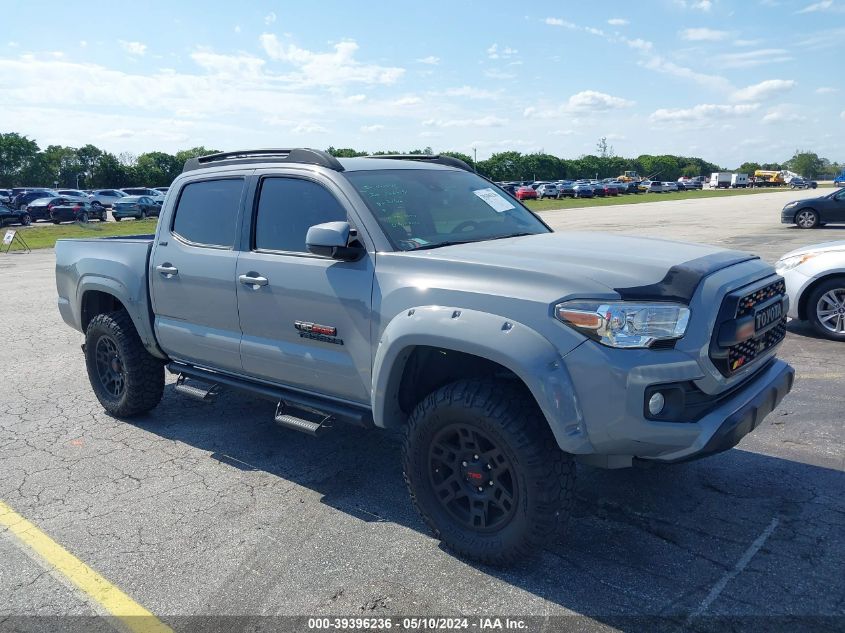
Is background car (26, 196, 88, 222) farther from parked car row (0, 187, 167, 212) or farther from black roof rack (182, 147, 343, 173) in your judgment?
black roof rack (182, 147, 343, 173)

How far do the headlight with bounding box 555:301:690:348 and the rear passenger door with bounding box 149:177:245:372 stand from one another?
2301mm

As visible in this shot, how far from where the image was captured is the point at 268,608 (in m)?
3.00

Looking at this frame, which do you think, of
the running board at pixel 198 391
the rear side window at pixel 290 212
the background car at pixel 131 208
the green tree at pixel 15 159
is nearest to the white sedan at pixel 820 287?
the rear side window at pixel 290 212

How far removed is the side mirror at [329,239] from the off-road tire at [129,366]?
233 centimetres

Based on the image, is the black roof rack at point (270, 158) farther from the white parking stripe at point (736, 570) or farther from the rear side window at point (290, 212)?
the white parking stripe at point (736, 570)

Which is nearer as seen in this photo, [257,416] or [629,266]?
[629,266]

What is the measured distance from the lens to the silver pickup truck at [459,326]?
2871mm

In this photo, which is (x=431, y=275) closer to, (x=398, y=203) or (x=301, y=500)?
(x=398, y=203)

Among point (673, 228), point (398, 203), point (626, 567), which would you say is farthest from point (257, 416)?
point (673, 228)

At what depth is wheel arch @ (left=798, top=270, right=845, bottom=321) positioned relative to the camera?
287 inches

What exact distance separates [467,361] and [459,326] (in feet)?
1.55

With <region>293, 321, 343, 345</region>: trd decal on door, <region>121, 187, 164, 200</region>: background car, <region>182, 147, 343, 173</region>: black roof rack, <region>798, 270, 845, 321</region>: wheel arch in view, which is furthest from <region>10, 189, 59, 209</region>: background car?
<region>293, 321, 343, 345</region>: trd decal on door

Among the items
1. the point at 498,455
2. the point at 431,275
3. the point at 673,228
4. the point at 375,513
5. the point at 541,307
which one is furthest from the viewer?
the point at 673,228

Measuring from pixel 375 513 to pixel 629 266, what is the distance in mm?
1894
